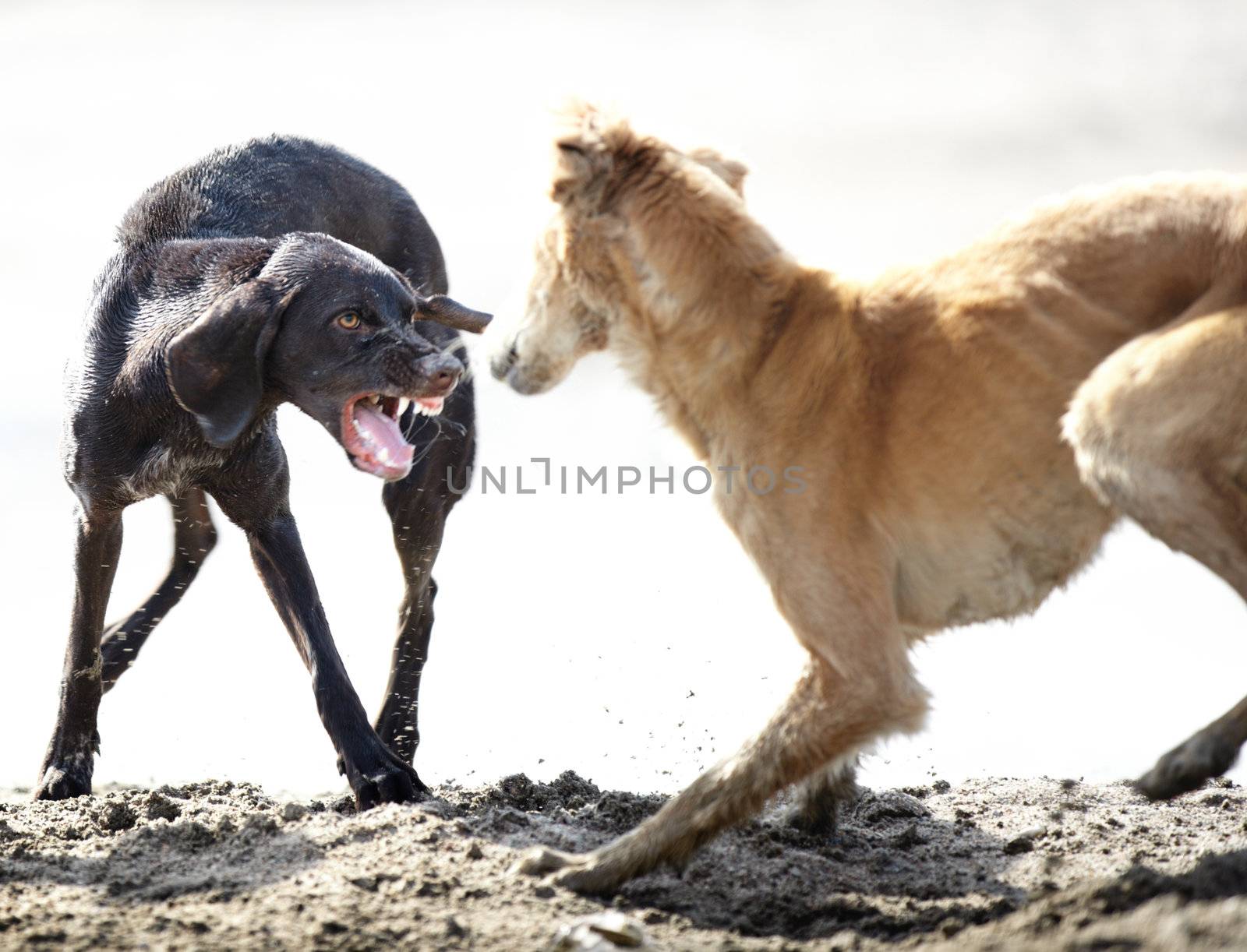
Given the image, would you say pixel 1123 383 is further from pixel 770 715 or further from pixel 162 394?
pixel 162 394

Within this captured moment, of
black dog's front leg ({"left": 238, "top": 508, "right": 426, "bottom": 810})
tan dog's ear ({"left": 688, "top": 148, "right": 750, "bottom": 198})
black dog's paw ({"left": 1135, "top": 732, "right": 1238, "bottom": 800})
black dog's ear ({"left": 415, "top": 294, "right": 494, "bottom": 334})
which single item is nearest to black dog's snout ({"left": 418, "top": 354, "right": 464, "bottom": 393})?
black dog's ear ({"left": 415, "top": 294, "right": 494, "bottom": 334})

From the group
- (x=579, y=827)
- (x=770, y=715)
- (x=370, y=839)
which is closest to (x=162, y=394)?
(x=370, y=839)

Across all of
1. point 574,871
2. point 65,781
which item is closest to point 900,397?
point 574,871

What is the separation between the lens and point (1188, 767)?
11.8 feet

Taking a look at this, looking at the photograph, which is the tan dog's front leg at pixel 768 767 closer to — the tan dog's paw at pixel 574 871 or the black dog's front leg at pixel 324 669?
the tan dog's paw at pixel 574 871

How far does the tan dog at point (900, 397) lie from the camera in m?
3.57

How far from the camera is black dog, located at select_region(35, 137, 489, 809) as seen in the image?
5.29 metres

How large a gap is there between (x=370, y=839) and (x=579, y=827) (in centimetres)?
77

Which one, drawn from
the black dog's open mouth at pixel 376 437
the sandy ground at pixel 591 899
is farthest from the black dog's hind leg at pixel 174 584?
→ the black dog's open mouth at pixel 376 437

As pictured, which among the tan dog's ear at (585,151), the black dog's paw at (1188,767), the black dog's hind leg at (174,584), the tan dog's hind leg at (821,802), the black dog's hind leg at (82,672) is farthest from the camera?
the black dog's hind leg at (174,584)

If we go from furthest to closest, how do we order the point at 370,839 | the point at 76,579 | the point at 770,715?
the point at 76,579 → the point at 370,839 → the point at 770,715

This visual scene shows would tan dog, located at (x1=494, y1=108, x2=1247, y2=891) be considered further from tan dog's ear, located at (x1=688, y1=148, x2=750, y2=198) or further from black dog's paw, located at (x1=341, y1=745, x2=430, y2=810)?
black dog's paw, located at (x1=341, y1=745, x2=430, y2=810)

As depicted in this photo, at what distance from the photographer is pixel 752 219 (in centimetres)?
427

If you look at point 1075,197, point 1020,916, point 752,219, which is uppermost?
point 752,219
